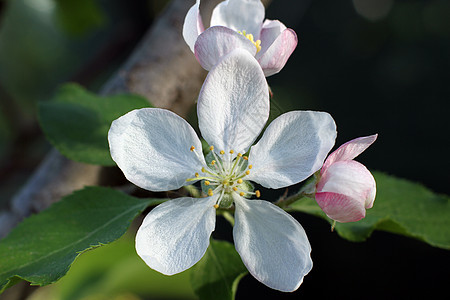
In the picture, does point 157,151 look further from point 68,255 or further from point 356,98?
point 356,98

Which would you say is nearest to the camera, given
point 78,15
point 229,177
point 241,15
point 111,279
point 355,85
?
point 229,177

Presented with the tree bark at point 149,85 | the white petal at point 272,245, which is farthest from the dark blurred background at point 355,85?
the white petal at point 272,245

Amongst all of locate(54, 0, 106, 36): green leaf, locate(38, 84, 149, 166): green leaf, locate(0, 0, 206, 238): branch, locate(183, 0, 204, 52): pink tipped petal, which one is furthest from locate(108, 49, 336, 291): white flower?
locate(54, 0, 106, 36): green leaf

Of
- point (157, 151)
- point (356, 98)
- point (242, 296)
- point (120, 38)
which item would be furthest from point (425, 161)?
point (157, 151)

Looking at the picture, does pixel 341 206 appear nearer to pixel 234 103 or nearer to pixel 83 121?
pixel 234 103

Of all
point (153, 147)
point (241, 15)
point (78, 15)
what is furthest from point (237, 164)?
point (78, 15)

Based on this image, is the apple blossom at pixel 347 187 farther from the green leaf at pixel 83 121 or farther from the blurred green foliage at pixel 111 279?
the blurred green foliage at pixel 111 279
